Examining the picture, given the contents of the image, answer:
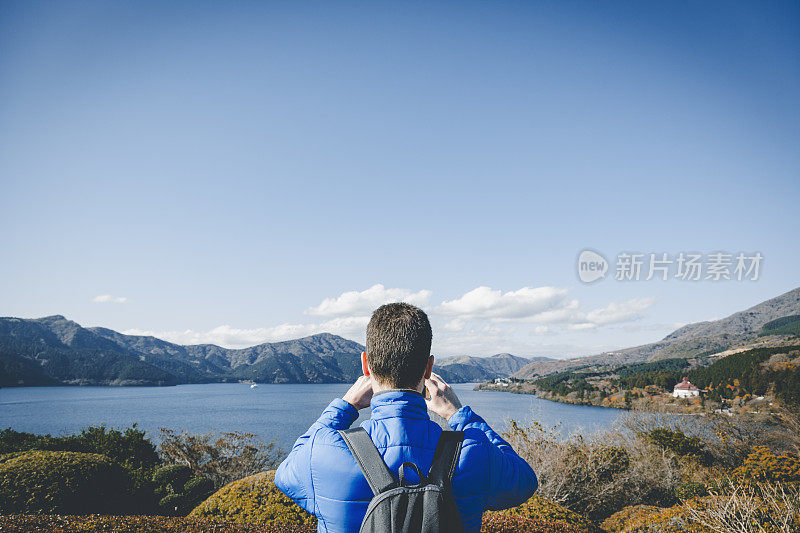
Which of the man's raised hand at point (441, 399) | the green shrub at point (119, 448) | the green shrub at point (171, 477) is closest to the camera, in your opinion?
the man's raised hand at point (441, 399)

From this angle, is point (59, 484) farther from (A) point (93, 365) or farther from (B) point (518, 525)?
(A) point (93, 365)

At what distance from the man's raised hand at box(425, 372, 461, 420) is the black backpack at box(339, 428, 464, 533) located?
1.15ft

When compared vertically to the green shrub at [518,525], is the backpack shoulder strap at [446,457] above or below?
above

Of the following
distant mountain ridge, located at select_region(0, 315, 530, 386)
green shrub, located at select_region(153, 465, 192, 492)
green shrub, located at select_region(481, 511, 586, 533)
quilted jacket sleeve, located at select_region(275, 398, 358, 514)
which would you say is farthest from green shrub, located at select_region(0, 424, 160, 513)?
distant mountain ridge, located at select_region(0, 315, 530, 386)

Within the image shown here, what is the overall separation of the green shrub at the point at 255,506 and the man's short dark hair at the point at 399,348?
578cm

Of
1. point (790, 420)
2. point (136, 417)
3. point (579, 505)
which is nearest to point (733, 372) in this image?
point (790, 420)

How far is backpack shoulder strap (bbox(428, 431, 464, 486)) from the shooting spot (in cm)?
132

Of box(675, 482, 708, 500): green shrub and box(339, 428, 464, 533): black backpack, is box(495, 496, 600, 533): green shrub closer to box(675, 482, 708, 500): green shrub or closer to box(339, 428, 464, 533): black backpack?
box(339, 428, 464, 533): black backpack

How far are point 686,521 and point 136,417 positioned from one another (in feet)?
222

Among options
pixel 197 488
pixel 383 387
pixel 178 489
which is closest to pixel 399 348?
pixel 383 387

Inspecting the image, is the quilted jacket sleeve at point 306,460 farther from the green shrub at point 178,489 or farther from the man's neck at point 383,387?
the green shrub at point 178,489

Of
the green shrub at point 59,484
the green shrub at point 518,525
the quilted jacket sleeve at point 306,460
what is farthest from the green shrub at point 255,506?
the quilted jacket sleeve at point 306,460

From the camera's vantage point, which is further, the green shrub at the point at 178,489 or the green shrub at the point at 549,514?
the green shrub at the point at 178,489

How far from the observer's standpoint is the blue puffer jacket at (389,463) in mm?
1332
